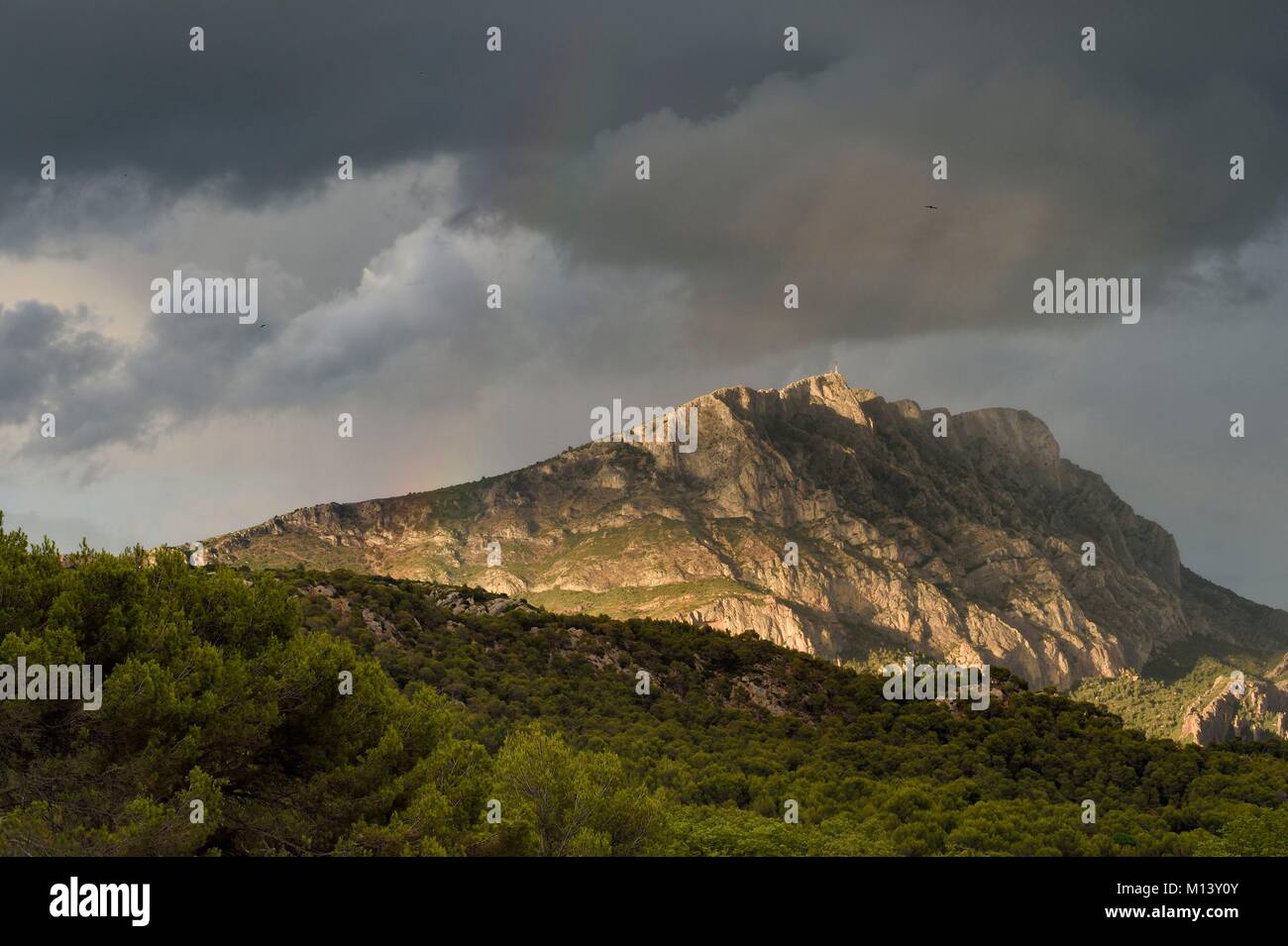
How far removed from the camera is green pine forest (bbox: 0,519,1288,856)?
86.4 ft

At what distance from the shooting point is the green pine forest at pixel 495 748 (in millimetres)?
26328

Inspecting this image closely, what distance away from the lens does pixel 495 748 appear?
62750 millimetres

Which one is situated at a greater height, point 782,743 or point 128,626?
point 128,626

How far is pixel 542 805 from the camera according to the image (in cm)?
3684

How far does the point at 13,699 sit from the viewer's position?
25.2m

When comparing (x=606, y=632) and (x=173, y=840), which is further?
(x=606, y=632)
